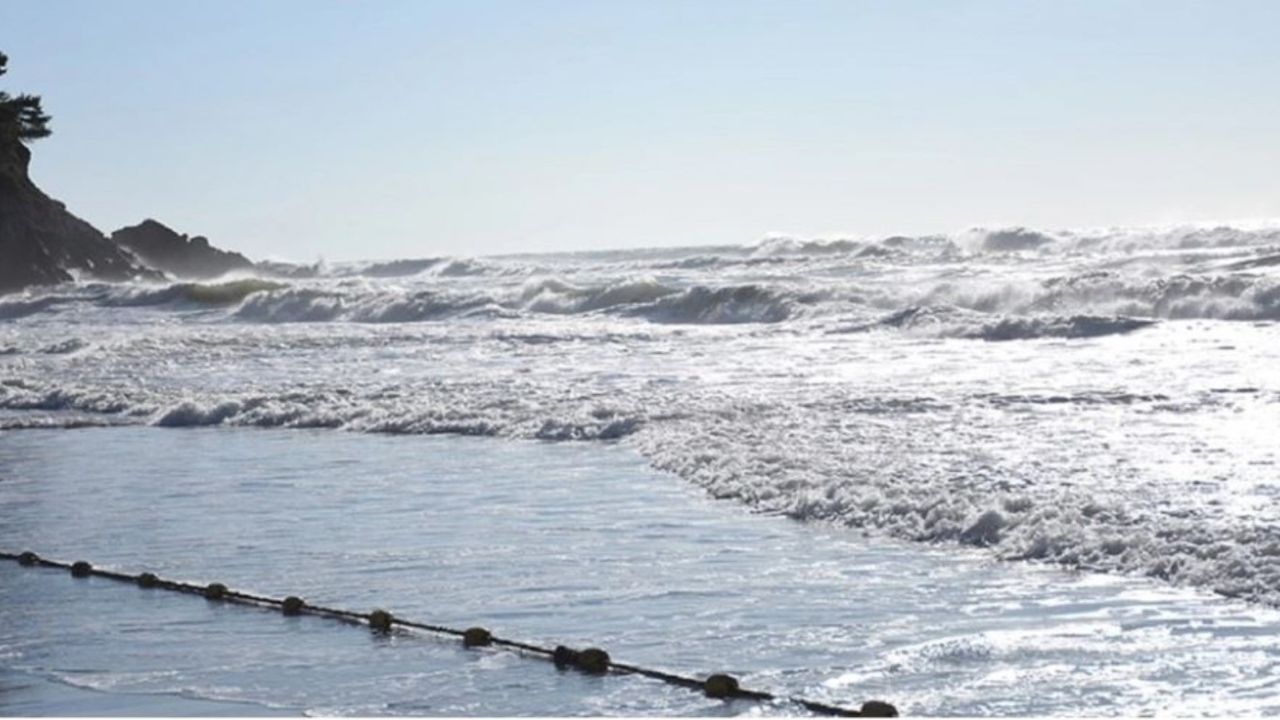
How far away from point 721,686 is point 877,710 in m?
0.75

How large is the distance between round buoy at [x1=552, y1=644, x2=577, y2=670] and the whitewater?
3242mm

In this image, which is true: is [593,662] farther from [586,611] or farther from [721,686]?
[586,611]

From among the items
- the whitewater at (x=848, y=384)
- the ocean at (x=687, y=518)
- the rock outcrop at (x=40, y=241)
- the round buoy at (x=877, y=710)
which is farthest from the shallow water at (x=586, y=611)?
the rock outcrop at (x=40, y=241)

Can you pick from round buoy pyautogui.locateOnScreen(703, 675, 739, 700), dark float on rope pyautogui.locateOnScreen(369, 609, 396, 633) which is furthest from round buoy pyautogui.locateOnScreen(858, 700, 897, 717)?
dark float on rope pyautogui.locateOnScreen(369, 609, 396, 633)

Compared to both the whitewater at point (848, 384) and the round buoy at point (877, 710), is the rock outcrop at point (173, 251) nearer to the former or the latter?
the whitewater at point (848, 384)

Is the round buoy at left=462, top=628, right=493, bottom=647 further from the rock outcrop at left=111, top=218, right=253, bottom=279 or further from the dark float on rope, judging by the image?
the rock outcrop at left=111, top=218, right=253, bottom=279

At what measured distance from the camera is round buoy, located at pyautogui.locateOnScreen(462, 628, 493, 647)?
26.2 ft

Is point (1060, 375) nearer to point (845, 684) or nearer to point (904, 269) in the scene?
point (845, 684)

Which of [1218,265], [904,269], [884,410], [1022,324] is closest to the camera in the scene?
[884,410]

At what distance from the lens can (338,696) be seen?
7.19 m

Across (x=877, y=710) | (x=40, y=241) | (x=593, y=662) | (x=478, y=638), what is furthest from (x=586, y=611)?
(x=40, y=241)

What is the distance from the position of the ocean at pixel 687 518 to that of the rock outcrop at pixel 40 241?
36.1 m

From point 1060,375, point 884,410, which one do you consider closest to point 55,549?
point 884,410

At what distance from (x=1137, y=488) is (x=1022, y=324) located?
1525 cm
